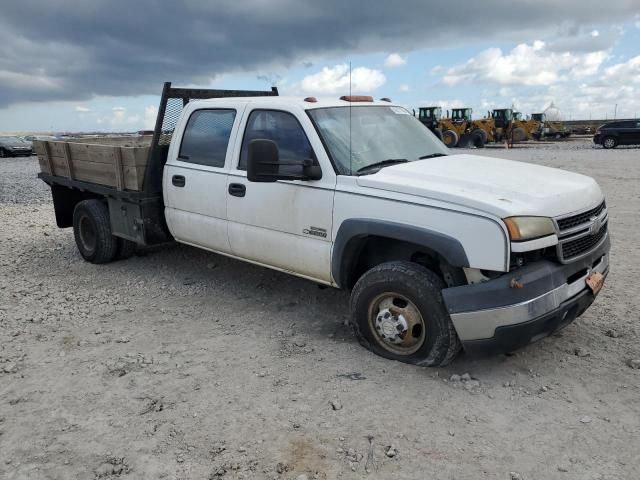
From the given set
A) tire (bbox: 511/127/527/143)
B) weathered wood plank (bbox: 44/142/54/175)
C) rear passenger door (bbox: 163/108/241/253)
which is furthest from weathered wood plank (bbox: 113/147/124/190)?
tire (bbox: 511/127/527/143)

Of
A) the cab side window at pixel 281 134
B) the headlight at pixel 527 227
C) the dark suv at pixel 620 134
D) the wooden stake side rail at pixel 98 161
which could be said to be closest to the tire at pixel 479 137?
the dark suv at pixel 620 134

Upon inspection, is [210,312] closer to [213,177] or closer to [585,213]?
[213,177]

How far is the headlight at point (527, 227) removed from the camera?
329cm

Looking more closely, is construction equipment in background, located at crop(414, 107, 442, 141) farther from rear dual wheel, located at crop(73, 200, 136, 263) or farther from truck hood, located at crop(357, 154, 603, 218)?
truck hood, located at crop(357, 154, 603, 218)

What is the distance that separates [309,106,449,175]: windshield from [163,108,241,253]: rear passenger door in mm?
979

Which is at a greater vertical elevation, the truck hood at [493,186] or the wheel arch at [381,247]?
the truck hood at [493,186]

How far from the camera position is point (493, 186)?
12.1 ft

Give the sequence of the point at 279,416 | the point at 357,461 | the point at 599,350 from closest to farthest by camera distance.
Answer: the point at 357,461 → the point at 279,416 → the point at 599,350

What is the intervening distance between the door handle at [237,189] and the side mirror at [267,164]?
692 mm

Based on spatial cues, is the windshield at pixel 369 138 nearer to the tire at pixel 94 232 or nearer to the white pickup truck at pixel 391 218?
the white pickup truck at pixel 391 218

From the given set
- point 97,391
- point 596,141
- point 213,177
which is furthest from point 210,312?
point 596,141

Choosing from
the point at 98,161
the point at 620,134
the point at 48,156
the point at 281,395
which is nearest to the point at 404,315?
the point at 281,395

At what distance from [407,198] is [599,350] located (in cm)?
A: 191

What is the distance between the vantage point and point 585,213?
12.6 feet
